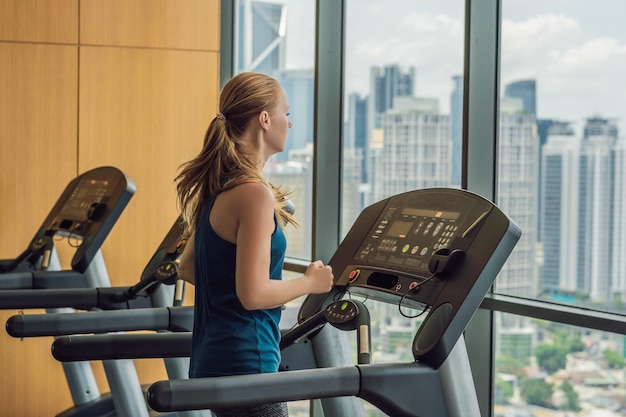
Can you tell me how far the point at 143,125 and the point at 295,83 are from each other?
36.8 inches

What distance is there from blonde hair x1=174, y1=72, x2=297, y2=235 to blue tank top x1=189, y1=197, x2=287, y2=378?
2.9 inches

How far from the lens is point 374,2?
12.7 ft

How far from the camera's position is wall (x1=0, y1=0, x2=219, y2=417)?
4758 mm

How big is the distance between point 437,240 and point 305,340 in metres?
0.48

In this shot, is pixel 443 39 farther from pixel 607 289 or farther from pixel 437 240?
pixel 437 240

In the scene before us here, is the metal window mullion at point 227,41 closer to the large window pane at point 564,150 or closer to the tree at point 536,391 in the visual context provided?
the large window pane at point 564,150

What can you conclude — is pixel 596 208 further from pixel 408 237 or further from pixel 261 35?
pixel 261 35

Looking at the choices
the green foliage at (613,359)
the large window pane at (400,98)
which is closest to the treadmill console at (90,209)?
the large window pane at (400,98)

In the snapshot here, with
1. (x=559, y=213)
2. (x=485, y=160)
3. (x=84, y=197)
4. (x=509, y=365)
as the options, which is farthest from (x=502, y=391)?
(x=84, y=197)

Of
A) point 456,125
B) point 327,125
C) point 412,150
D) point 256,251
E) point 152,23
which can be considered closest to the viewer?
point 256,251

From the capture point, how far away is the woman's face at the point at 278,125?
226 centimetres

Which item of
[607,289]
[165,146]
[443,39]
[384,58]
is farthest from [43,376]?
[607,289]

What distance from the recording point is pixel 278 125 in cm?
226

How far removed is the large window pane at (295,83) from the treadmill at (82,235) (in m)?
0.88
